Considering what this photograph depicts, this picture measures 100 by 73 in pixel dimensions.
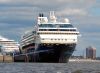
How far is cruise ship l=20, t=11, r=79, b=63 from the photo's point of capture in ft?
540

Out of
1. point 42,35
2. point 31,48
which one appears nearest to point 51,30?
point 42,35

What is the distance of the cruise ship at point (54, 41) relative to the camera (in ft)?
540

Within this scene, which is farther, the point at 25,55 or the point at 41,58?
the point at 25,55

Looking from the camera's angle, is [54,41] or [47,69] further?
[54,41]

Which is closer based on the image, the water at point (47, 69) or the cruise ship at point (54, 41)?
the water at point (47, 69)

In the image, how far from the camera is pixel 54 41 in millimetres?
165750

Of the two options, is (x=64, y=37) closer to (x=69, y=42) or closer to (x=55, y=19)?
(x=69, y=42)

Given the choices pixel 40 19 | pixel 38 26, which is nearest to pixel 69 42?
pixel 38 26

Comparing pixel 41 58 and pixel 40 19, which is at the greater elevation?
pixel 40 19

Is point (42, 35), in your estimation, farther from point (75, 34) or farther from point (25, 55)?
point (25, 55)

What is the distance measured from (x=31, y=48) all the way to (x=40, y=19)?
483 inches

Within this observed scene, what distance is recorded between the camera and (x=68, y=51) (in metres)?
165

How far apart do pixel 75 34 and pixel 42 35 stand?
33.7 ft

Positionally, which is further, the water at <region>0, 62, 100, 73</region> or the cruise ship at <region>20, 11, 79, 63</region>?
the cruise ship at <region>20, 11, 79, 63</region>
